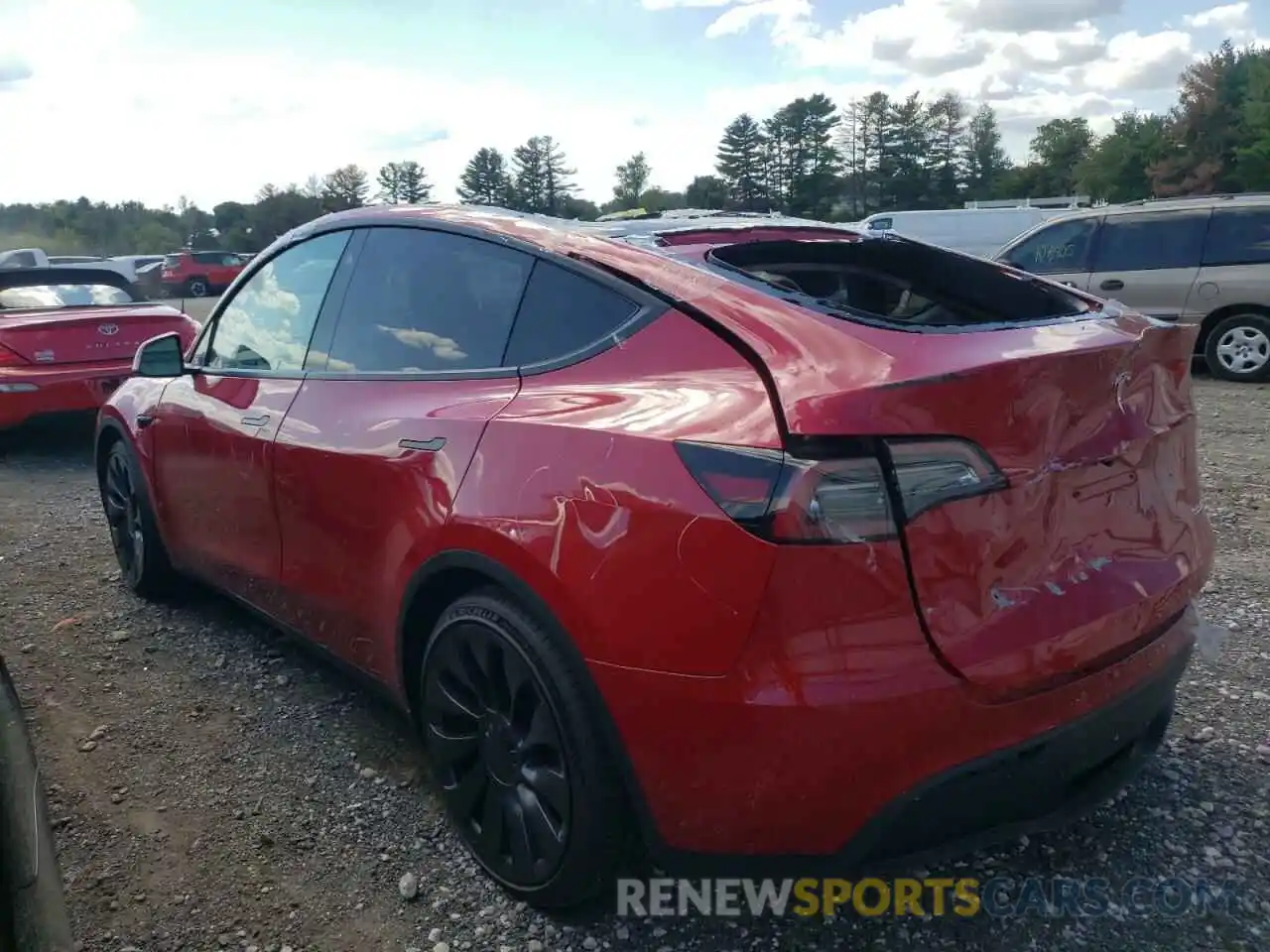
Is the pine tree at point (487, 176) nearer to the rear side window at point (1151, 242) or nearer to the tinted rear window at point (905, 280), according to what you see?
the rear side window at point (1151, 242)

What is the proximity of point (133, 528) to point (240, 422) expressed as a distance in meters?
1.42

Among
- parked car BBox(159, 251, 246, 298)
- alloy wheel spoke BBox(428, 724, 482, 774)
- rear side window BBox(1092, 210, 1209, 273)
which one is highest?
rear side window BBox(1092, 210, 1209, 273)

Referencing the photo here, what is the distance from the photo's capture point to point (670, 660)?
1910mm

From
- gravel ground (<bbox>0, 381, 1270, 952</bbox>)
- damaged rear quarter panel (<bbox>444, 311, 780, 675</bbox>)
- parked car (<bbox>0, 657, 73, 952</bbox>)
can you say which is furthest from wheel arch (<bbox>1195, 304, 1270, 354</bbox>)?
parked car (<bbox>0, 657, 73, 952</bbox>)

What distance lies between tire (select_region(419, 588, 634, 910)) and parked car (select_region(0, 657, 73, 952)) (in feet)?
2.80

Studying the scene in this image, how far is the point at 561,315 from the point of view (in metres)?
2.42

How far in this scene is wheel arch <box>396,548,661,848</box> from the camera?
204 centimetres

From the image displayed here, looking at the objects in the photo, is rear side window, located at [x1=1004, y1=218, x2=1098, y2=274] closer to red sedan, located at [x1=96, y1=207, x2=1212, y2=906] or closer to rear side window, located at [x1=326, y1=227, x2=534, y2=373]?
red sedan, located at [x1=96, y1=207, x2=1212, y2=906]

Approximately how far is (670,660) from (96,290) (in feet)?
26.7

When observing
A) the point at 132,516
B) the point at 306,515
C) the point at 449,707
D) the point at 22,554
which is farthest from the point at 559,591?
the point at 22,554

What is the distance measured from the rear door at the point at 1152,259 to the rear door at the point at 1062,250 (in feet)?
0.35

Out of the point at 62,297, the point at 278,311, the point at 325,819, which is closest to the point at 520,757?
the point at 325,819

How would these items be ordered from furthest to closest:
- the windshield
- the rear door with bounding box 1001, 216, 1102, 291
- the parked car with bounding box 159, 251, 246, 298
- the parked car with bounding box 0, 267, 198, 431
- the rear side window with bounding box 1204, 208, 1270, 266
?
the parked car with bounding box 159, 251, 246, 298, the rear door with bounding box 1001, 216, 1102, 291, the rear side window with bounding box 1204, 208, 1270, 266, the windshield, the parked car with bounding box 0, 267, 198, 431

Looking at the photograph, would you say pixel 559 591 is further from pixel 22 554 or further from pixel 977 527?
pixel 22 554
